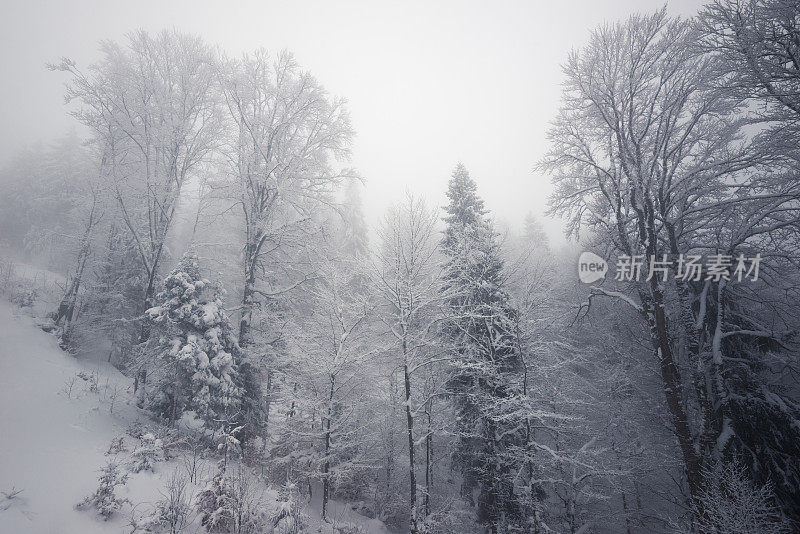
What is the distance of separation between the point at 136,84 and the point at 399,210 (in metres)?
12.1

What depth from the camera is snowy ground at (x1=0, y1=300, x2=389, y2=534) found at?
18.9ft

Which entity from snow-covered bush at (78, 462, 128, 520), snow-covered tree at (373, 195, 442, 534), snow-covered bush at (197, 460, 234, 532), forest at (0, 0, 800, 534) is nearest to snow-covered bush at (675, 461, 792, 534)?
forest at (0, 0, 800, 534)

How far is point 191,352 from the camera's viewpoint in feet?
32.8

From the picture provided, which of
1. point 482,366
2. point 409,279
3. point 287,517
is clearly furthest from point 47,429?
point 482,366

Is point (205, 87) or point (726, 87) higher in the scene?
point (205, 87)

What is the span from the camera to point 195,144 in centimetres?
1449

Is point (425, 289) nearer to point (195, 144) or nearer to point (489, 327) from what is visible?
point (489, 327)

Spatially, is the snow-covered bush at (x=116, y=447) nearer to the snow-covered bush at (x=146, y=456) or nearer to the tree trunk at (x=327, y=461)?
the snow-covered bush at (x=146, y=456)

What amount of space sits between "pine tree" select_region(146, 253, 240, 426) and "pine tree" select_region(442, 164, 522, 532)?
742cm

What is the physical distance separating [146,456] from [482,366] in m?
9.03

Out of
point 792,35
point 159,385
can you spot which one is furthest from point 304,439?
point 792,35

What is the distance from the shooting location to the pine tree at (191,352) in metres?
10.1

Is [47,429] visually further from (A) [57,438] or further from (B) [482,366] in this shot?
(B) [482,366]

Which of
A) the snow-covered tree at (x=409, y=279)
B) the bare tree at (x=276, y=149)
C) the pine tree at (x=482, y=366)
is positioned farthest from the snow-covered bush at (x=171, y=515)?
the pine tree at (x=482, y=366)
